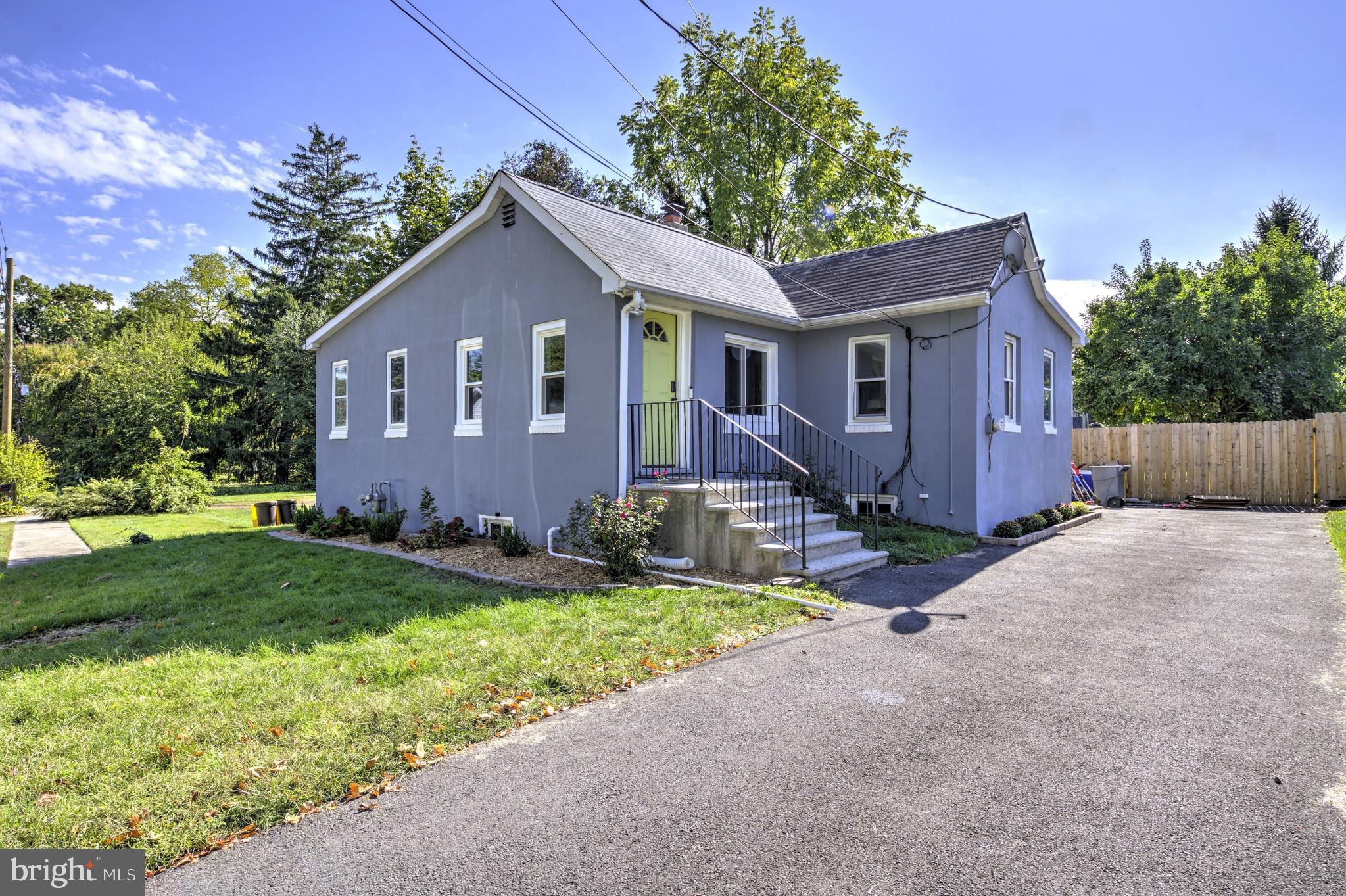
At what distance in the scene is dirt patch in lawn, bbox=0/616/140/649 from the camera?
552cm

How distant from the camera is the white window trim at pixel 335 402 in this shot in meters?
13.5

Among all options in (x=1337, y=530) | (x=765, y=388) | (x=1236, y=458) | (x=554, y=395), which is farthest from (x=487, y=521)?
(x=1236, y=458)

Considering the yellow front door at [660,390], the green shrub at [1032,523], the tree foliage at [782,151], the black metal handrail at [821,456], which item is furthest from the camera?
the tree foliage at [782,151]

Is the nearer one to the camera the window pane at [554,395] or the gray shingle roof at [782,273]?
the gray shingle roof at [782,273]

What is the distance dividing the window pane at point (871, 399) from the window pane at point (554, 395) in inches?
191

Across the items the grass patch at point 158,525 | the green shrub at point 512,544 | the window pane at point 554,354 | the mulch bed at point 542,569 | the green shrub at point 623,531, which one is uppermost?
the window pane at point 554,354

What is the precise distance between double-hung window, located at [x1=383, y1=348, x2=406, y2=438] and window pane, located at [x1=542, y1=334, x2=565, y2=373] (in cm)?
379

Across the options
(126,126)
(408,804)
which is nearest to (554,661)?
(408,804)

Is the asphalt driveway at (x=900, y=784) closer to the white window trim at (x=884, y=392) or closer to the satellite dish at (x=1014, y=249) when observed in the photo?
the white window trim at (x=884, y=392)

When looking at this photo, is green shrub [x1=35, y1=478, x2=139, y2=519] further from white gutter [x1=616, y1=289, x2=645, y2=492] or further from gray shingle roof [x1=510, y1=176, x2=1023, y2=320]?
white gutter [x1=616, y1=289, x2=645, y2=492]

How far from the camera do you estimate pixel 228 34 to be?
336 inches

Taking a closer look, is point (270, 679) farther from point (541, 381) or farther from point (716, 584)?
point (541, 381)

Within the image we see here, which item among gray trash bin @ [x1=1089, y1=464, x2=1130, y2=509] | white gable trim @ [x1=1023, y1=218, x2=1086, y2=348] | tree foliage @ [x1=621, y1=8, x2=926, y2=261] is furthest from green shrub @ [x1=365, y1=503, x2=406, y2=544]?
tree foliage @ [x1=621, y1=8, x2=926, y2=261]

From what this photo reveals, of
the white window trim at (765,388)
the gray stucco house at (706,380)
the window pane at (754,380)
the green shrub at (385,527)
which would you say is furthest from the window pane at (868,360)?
the green shrub at (385,527)
